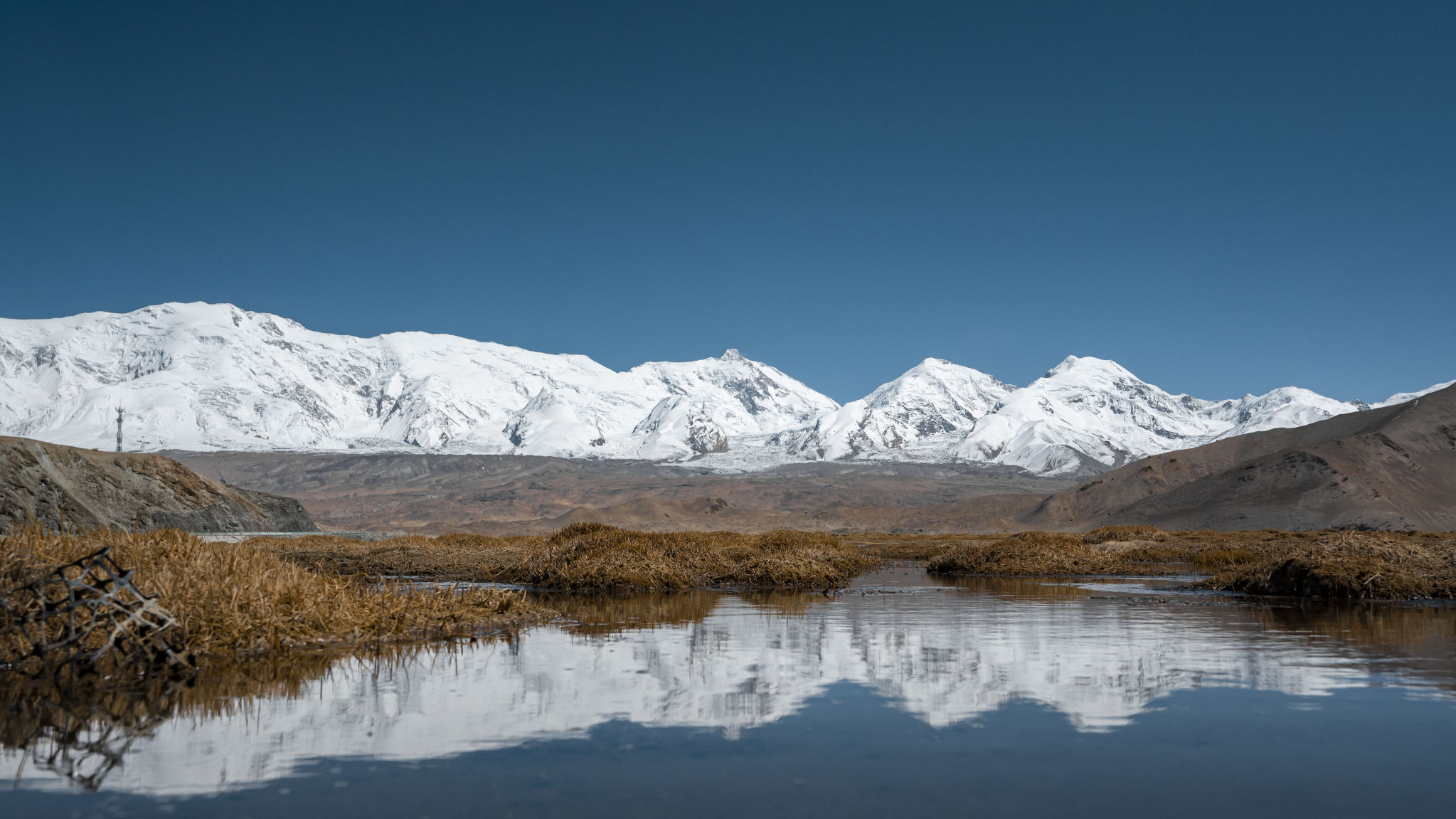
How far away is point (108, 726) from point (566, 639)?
21.7 ft

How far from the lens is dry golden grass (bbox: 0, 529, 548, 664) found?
11.2 m

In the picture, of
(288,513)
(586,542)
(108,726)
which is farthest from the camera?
(288,513)

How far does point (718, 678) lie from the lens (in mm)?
10664

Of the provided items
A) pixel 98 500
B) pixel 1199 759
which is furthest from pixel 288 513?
pixel 1199 759

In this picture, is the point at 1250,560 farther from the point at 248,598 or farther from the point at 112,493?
the point at 112,493

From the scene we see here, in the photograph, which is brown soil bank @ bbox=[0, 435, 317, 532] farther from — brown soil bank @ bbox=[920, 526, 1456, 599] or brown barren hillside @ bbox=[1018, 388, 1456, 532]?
brown barren hillside @ bbox=[1018, 388, 1456, 532]

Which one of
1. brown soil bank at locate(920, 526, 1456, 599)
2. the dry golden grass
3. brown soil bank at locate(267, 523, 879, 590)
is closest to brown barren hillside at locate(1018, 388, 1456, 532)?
brown soil bank at locate(920, 526, 1456, 599)

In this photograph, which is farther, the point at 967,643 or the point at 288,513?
the point at 288,513

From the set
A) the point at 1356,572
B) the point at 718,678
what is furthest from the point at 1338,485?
the point at 718,678

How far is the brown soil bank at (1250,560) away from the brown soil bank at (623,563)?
576cm

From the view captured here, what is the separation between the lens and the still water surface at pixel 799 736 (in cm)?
618

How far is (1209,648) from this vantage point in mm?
13219

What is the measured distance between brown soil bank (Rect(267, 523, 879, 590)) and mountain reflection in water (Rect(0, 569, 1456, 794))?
22.3 feet

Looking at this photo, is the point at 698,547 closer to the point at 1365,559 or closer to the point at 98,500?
the point at 1365,559
